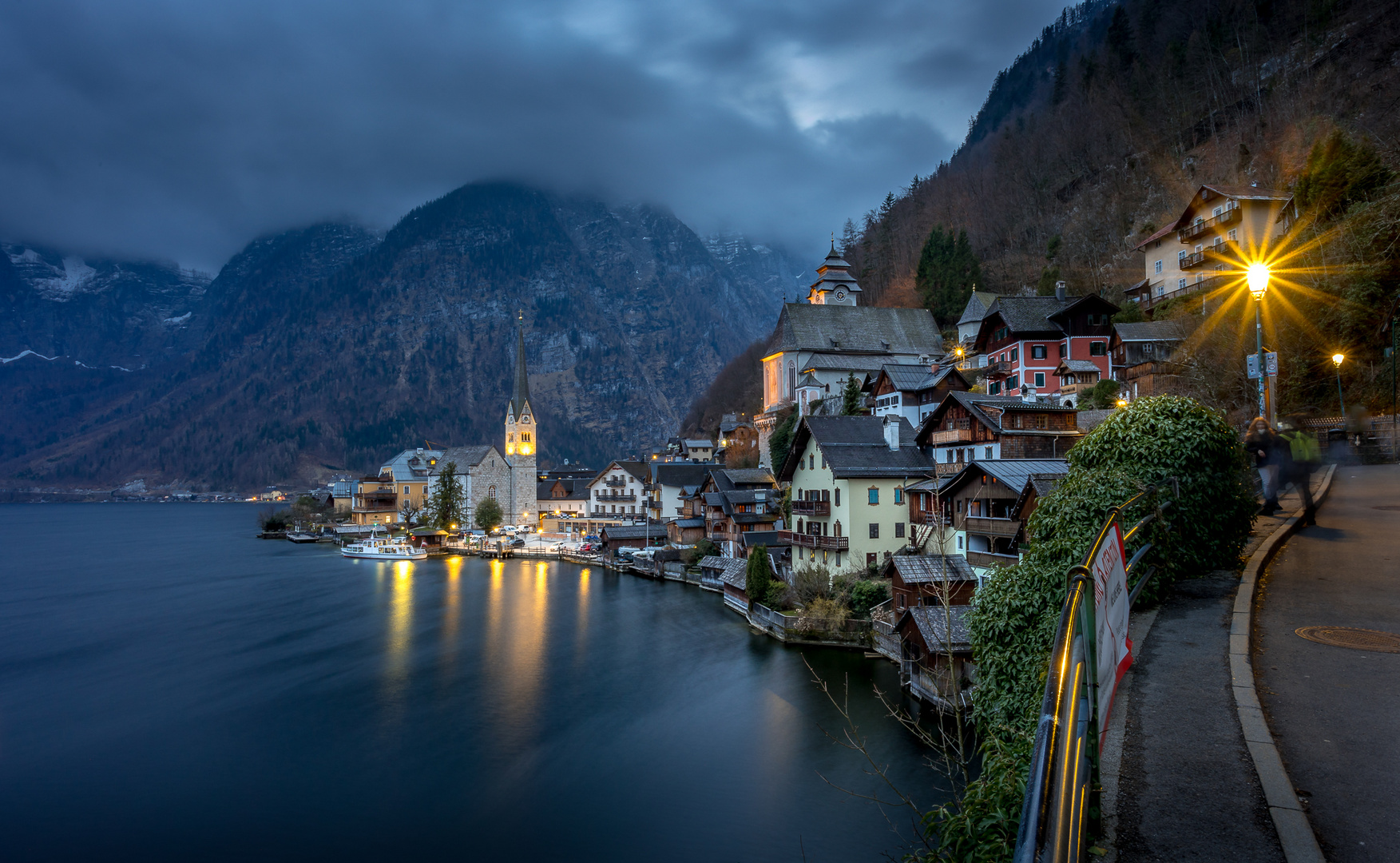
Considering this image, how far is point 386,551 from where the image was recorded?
74625mm

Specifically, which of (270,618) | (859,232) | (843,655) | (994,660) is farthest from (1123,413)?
(859,232)

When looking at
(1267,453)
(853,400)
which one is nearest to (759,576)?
(853,400)

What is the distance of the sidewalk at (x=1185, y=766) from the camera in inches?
164

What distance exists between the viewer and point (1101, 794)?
15.3 ft

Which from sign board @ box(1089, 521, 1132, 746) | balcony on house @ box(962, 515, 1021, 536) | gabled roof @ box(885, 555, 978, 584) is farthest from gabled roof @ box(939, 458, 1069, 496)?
sign board @ box(1089, 521, 1132, 746)

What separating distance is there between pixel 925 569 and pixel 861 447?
10.7 m

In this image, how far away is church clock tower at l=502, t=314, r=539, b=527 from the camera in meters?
96.3

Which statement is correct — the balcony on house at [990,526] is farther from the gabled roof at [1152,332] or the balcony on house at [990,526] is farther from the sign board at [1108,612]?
the sign board at [1108,612]

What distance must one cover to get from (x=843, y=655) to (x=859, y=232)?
104651 mm

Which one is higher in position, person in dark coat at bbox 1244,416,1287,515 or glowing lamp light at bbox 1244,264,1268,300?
glowing lamp light at bbox 1244,264,1268,300

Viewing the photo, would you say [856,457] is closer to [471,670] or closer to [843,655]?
[843,655]

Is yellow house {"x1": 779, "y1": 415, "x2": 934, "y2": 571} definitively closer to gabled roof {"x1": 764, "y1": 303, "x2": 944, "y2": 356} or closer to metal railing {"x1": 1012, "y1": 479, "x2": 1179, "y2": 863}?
metal railing {"x1": 1012, "y1": 479, "x2": 1179, "y2": 863}

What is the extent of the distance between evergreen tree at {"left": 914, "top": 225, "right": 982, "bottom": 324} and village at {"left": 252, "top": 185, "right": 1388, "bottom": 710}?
3.25 meters

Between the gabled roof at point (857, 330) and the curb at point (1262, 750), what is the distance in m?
62.0
